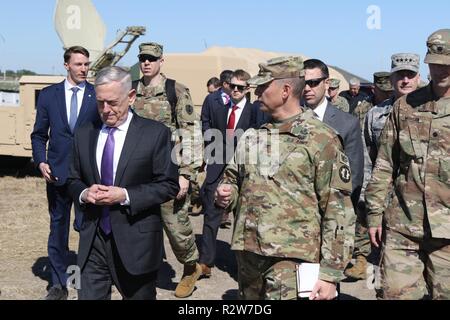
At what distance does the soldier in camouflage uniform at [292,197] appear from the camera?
3.19 metres

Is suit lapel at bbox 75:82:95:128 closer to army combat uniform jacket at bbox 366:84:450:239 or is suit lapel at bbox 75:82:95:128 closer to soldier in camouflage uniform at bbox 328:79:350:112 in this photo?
army combat uniform jacket at bbox 366:84:450:239

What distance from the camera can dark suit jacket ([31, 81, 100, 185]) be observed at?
553 cm

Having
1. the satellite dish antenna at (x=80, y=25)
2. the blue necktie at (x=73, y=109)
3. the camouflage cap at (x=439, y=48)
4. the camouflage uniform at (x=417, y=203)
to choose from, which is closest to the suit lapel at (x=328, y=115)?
the camouflage uniform at (x=417, y=203)

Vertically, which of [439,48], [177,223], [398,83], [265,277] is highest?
[439,48]

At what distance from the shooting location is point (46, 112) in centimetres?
564

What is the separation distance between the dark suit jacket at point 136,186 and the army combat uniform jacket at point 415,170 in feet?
4.37

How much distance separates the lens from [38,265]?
6922 mm

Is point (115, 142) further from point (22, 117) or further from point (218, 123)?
point (22, 117)

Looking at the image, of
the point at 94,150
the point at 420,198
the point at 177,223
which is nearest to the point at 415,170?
the point at 420,198

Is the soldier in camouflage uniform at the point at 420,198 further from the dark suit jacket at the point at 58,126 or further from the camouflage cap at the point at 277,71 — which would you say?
the dark suit jacket at the point at 58,126

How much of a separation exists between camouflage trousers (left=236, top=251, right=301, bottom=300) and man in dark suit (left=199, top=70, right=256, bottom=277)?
10.4ft

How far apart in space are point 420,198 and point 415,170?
169 mm

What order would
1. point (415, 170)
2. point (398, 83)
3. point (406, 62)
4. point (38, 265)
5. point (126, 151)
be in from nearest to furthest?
1. point (126, 151)
2. point (415, 170)
3. point (406, 62)
4. point (398, 83)
5. point (38, 265)
